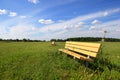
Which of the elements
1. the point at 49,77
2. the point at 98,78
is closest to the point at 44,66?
the point at 49,77

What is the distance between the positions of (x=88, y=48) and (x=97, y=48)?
1.06m

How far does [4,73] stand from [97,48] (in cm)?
385

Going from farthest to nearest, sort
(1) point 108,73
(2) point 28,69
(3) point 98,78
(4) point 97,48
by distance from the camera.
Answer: (2) point 28,69 < (4) point 97,48 < (1) point 108,73 < (3) point 98,78

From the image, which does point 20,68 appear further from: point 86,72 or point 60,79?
point 86,72

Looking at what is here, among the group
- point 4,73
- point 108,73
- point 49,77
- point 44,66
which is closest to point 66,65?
point 44,66

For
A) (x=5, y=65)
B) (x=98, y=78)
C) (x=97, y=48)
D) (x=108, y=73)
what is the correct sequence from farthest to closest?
(x=5, y=65)
(x=97, y=48)
(x=108, y=73)
(x=98, y=78)

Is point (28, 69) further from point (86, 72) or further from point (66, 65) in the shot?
point (86, 72)

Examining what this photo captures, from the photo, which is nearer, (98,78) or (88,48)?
(98,78)

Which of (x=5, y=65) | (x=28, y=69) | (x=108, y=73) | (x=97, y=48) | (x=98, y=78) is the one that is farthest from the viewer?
(x=5, y=65)

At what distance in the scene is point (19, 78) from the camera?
664 centimetres

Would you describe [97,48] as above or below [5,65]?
above

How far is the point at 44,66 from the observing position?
7.91 m

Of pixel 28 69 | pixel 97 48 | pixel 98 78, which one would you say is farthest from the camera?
pixel 28 69

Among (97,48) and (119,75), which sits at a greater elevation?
(97,48)
